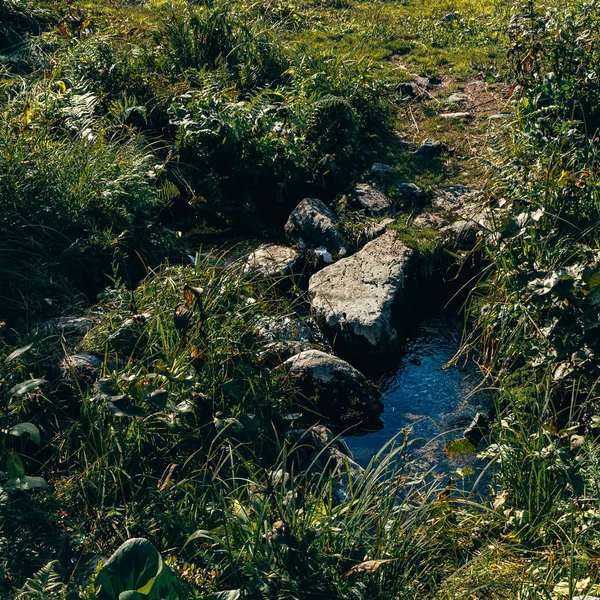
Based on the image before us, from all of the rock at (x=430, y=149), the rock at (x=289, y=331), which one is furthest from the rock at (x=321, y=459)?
the rock at (x=430, y=149)

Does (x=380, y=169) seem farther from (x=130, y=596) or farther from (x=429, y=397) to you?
(x=130, y=596)

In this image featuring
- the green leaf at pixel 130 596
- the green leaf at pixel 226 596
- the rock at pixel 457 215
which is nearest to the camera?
the green leaf at pixel 130 596

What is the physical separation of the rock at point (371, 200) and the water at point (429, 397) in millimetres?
1033

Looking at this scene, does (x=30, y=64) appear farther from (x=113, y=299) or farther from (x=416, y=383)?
(x=416, y=383)

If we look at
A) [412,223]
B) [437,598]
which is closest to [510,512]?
[437,598]

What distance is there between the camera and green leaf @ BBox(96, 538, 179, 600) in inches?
88.1

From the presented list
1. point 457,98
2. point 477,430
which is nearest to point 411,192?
point 457,98

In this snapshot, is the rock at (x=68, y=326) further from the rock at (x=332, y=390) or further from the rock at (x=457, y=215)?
the rock at (x=457, y=215)

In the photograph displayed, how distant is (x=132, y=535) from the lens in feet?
9.89

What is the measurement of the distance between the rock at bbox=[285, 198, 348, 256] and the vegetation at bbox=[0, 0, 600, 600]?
157mm

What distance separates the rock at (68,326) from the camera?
405 centimetres

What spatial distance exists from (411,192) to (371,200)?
368 mm

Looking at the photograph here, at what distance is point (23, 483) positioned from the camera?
2.80 meters

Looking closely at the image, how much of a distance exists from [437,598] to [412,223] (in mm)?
3351
